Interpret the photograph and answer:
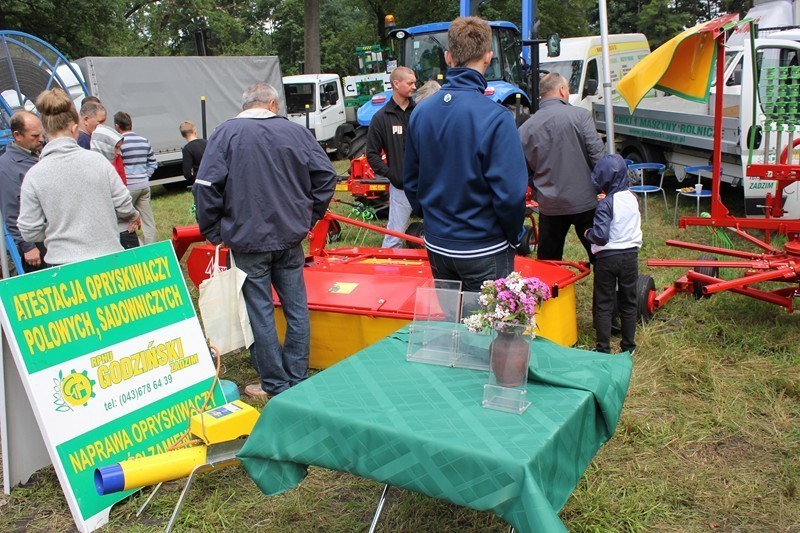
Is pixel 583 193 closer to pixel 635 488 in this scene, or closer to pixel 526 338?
pixel 635 488

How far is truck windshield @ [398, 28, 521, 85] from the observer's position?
34.2 ft

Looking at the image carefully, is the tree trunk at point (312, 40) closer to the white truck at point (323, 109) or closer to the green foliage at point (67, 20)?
the white truck at point (323, 109)

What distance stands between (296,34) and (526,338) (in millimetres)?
37338

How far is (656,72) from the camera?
4523 millimetres

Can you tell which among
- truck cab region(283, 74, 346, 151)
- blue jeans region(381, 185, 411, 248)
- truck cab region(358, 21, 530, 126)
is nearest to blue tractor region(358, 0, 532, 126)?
truck cab region(358, 21, 530, 126)

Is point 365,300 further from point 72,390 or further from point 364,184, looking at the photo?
point 364,184

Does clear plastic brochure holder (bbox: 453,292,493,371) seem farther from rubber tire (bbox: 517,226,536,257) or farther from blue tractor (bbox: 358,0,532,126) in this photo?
blue tractor (bbox: 358,0,532,126)

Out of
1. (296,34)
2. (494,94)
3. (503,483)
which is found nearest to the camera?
(503,483)

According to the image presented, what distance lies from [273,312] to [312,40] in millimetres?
17113

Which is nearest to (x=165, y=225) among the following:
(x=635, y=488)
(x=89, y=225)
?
(x=89, y=225)

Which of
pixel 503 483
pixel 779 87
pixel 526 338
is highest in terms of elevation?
pixel 779 87

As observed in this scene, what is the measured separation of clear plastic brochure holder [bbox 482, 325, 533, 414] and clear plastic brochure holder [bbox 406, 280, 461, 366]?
0.94ft

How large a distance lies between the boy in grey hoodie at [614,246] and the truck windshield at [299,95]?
13308mm

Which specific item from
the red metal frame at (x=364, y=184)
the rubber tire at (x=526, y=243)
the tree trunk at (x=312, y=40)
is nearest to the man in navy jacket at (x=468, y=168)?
the rubber tire at (x=526, y=243)
